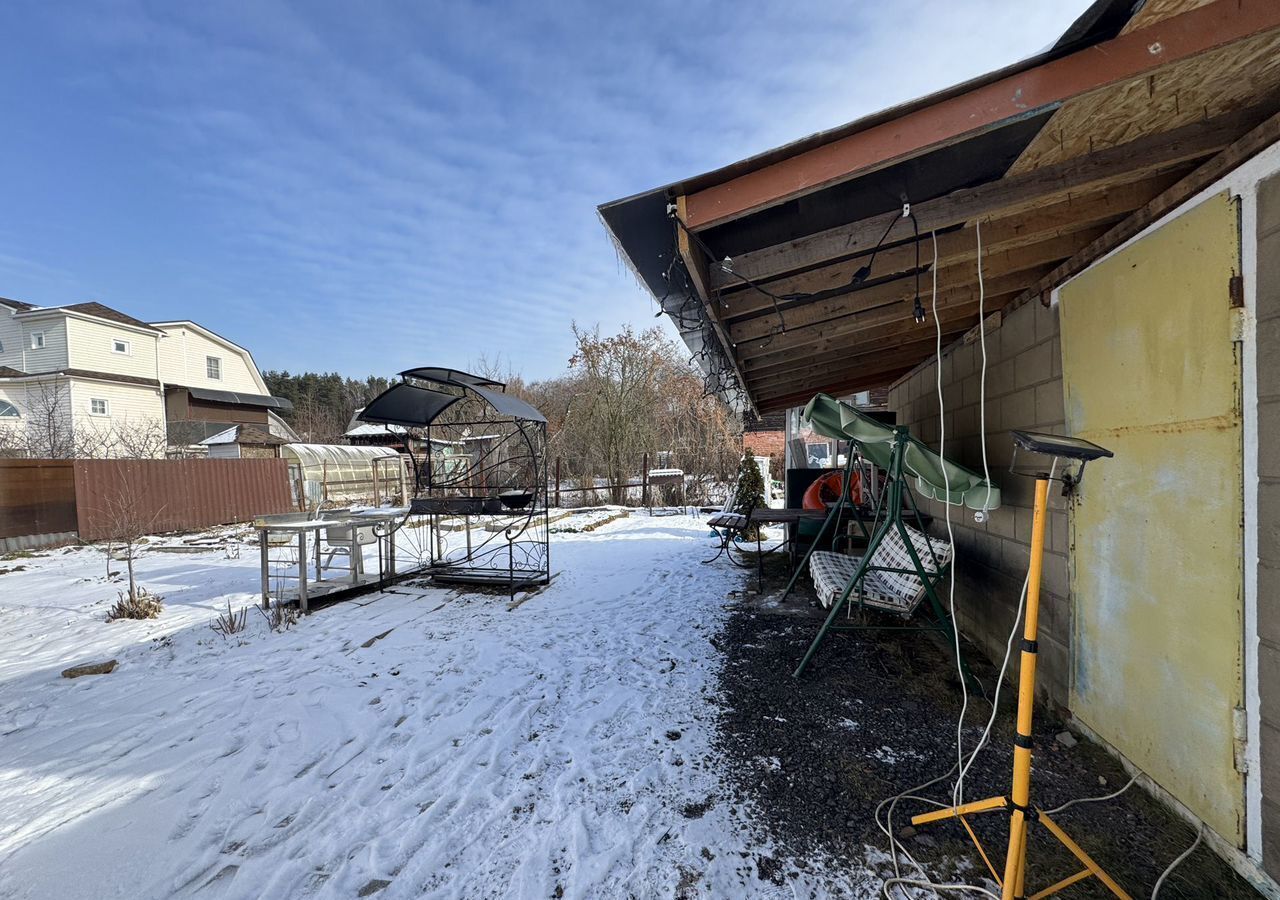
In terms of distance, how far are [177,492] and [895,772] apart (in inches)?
572

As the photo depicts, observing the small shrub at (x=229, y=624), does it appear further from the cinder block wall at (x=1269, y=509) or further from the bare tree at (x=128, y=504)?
the bare tree at (x=128, y=504)

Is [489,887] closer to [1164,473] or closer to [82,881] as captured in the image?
[82,881]

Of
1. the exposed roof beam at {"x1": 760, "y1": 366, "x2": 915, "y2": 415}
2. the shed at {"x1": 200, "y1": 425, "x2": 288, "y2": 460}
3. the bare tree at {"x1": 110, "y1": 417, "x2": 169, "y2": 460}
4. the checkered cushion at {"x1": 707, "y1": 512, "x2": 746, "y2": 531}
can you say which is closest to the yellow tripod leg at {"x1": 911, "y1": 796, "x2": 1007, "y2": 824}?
the checkered cushion at {"x1": 707, "y1": 512, "x2": 746, "y2": 531}

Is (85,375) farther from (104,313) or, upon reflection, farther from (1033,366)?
(1033,366)

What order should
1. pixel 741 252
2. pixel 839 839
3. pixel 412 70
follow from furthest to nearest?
pixel 412 70 < pixel 741 252 < pixel 839 839

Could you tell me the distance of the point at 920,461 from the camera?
10.1ft

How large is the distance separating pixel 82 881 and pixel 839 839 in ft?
8.95

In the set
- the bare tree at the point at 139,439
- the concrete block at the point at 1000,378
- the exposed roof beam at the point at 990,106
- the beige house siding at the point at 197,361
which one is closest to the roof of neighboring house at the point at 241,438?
the bare tree at the point at 139,439

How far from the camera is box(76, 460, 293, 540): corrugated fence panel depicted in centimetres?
995

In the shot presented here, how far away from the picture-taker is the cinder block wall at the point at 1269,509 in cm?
151

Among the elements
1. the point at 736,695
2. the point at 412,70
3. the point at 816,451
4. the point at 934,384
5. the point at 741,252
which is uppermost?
the point at 412,70

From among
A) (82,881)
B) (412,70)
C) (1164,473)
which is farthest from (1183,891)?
(412,70)

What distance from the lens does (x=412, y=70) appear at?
6.20 m

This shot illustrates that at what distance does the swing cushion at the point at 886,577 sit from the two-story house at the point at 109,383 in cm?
1986
